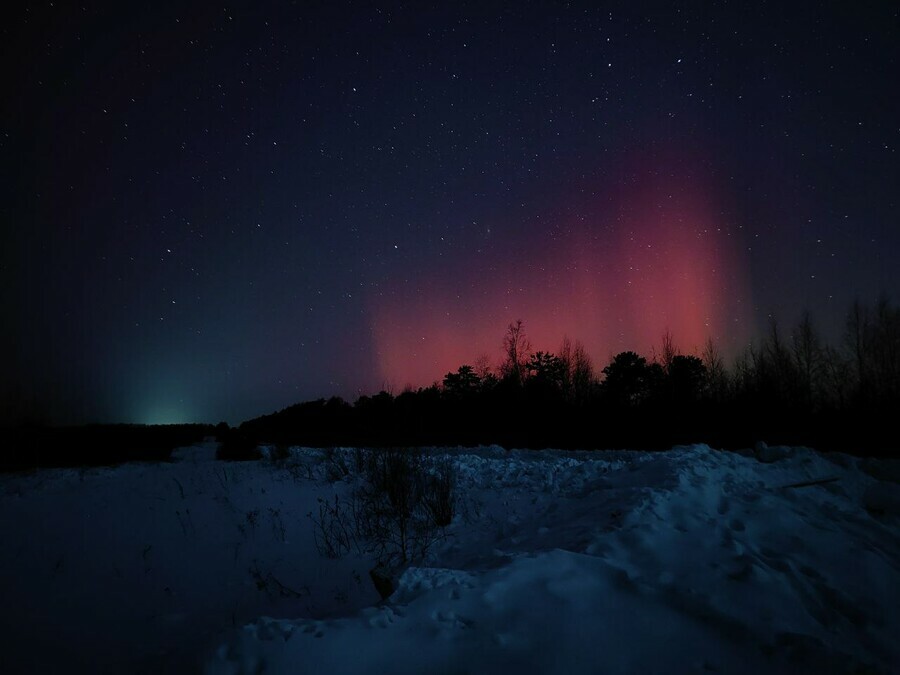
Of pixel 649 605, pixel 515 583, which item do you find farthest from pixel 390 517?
pixel 649 605

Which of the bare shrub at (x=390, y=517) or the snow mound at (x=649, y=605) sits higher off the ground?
the snow mound at (x=649, y=605)

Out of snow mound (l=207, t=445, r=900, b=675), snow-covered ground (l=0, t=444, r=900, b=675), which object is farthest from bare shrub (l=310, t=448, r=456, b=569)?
snow mound (l=207, t=445, r=900, b=675)

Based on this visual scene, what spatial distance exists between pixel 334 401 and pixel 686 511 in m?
38.6

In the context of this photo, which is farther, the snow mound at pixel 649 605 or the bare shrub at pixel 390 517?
the bare shrub at pixel 390 517

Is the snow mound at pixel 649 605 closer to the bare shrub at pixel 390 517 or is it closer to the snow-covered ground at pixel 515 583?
the snow-covered ground at pixel 515 583

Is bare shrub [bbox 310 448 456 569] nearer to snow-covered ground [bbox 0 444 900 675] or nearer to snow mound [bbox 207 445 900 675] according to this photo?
snow-covered ground [bbox 0 444 900 675]

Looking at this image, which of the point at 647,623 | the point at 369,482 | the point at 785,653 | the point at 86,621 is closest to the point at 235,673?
the point at 647,623

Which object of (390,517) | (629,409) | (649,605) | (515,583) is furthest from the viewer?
(629,409)

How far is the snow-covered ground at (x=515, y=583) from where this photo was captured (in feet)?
8.35

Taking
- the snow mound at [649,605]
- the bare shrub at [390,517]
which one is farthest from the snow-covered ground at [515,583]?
the bare shrub at [390,517]

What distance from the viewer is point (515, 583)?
317 centimetres

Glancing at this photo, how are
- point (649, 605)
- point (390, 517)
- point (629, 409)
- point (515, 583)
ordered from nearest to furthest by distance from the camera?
point (649, 605) → point (515, 583) → point (390, 517) → point (629, 409)

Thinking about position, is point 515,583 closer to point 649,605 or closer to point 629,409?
point 649,605

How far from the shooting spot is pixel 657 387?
30.7m
